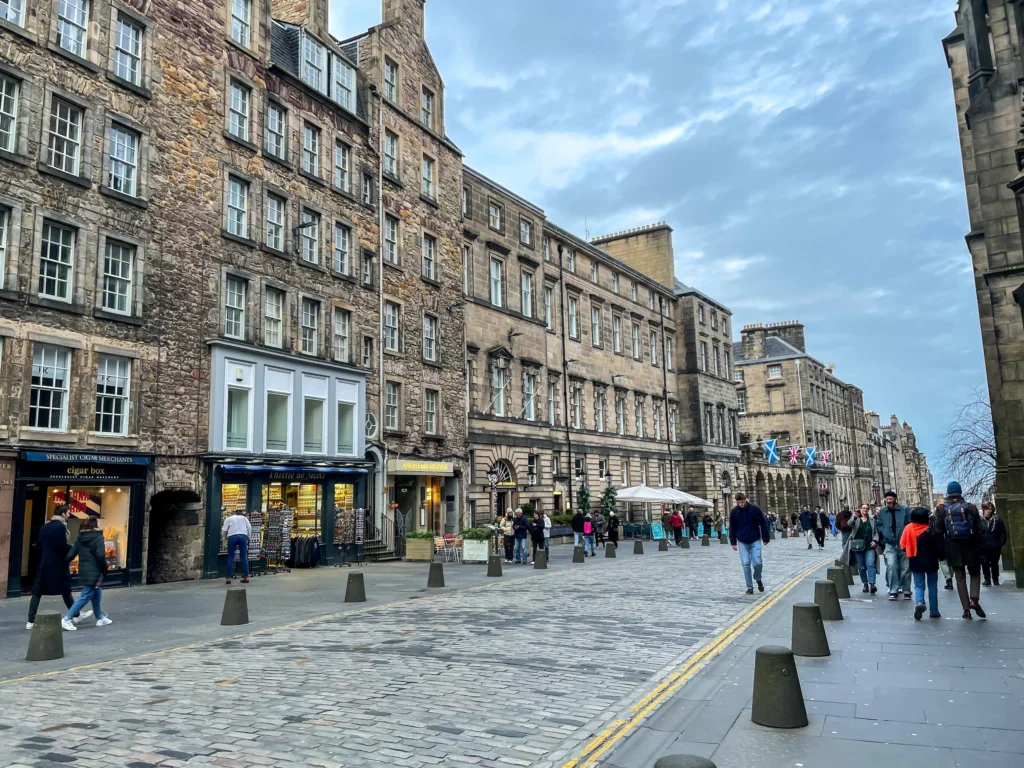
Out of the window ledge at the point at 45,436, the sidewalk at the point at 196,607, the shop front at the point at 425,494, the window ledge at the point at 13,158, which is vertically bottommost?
the sidewalk at the point at 196,607

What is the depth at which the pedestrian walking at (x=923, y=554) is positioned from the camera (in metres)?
11.4

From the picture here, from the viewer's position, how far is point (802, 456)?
65.0 metres

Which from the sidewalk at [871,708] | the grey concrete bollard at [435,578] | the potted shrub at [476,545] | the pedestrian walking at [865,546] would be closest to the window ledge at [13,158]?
the grey concrete bollard at [435,578]

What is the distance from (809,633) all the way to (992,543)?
8.01 metres

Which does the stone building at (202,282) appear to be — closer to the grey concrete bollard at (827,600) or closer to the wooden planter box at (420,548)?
the wooden planter box at (420,548)

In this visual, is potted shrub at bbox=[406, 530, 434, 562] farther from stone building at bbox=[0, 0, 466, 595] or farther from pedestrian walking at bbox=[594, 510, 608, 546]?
pedestrian walking at bbox=[594, 510, 608, 546]

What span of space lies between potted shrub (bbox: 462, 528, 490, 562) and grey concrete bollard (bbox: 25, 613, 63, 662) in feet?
54.0

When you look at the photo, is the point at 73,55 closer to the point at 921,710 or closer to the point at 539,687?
the point at 539,687

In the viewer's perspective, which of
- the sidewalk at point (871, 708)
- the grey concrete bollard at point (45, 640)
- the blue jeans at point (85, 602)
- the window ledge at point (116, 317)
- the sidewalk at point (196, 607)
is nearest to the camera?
the sidewalk at point (871, 708)

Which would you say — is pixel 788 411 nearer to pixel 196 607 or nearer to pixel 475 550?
pixel 475 550

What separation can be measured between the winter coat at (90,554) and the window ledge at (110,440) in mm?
7358

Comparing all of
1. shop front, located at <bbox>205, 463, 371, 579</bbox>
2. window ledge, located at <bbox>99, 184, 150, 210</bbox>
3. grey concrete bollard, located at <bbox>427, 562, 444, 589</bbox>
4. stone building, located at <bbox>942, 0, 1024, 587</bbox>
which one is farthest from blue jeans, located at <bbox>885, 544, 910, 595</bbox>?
window ledge, located at <bbox>99, 184, 150, 210</bbox>

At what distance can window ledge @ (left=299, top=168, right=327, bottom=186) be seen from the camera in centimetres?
2605

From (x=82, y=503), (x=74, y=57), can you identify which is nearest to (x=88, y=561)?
(x=82, y=503)
